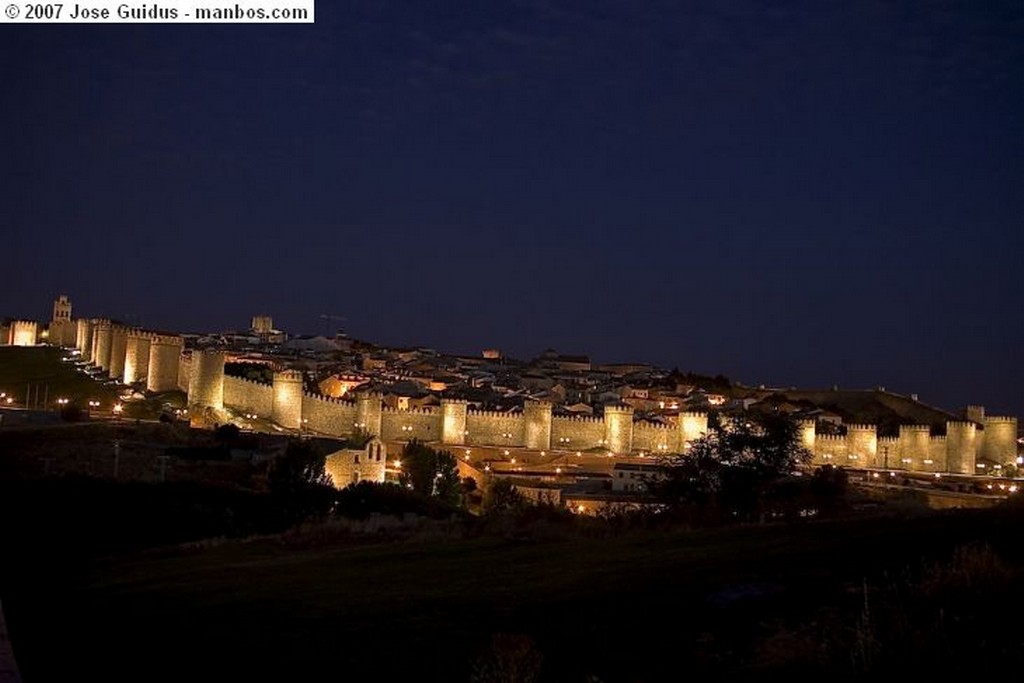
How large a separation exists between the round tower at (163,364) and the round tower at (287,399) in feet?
23.4

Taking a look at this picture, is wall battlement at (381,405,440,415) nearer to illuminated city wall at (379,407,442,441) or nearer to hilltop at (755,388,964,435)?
illuminated city wall at (379,407,442,441)

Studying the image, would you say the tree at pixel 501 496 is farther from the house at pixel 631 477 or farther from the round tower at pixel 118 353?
the round tower at pixel 118 353

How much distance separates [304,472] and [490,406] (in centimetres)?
Answer: 2676

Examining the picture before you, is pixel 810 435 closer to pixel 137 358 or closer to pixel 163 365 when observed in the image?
pixel 163 365

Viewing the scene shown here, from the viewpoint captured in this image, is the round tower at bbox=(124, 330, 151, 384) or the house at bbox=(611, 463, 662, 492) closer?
the house at bbox=(611, 463, 662, 492)

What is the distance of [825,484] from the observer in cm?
2017

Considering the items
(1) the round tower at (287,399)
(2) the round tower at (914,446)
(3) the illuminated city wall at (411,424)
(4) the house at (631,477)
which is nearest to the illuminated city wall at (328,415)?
(1) the round tower at (287,399)

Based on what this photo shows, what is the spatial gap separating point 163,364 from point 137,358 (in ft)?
10.9

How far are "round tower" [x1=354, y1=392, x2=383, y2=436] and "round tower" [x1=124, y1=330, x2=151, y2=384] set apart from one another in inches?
542

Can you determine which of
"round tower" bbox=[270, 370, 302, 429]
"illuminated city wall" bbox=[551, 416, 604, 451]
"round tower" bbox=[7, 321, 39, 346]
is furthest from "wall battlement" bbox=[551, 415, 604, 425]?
"round tower" bbox=[7, 321, 39, 346]

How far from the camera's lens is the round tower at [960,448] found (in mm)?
51531

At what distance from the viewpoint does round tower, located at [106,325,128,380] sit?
5709 cm

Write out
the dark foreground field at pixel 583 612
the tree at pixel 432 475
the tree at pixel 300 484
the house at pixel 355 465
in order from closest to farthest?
the dark foreground field at pixel 583 612 < the tree at pixel 300 484 < the tree at pixel 432 475 < the house at pixel 355 465

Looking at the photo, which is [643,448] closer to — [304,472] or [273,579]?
[304,472]
